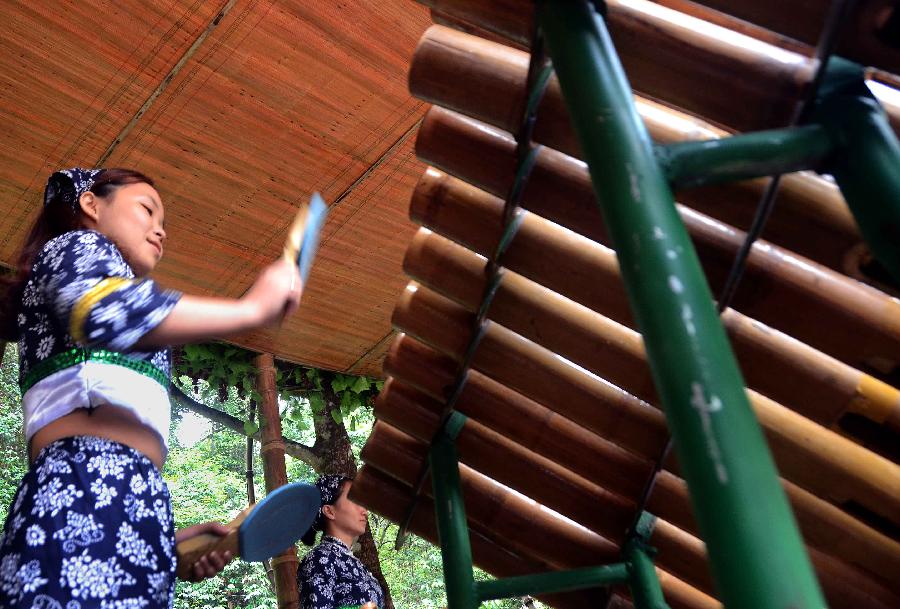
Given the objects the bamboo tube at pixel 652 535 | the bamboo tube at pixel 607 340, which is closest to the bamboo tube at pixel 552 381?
the bamboo tube at pixel 607 340

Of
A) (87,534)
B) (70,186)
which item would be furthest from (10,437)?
(87,534)

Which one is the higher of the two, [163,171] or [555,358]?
[163,171]

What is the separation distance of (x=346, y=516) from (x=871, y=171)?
144 inches

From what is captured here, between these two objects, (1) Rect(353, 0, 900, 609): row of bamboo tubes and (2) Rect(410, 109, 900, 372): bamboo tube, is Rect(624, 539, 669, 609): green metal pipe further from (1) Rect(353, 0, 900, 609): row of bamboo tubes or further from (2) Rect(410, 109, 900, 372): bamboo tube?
(2) Rect(410, 109, 900, 372): bamboo tube

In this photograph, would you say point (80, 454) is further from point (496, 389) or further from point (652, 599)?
point (652, 599)

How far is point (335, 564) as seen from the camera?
4160mm

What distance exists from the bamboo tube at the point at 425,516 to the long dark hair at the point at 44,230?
1815mm

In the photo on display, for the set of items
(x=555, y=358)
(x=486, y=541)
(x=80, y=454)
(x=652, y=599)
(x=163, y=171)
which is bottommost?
(x=80, y=454)

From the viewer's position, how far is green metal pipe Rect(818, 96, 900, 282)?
129cm

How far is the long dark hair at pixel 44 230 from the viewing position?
6.14 ft

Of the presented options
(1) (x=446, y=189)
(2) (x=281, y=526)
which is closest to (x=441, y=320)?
(1) (x=446, y=189)

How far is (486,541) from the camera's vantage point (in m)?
3.51

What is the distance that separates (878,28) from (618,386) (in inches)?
51.0

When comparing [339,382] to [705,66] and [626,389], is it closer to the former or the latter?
[626,389]
